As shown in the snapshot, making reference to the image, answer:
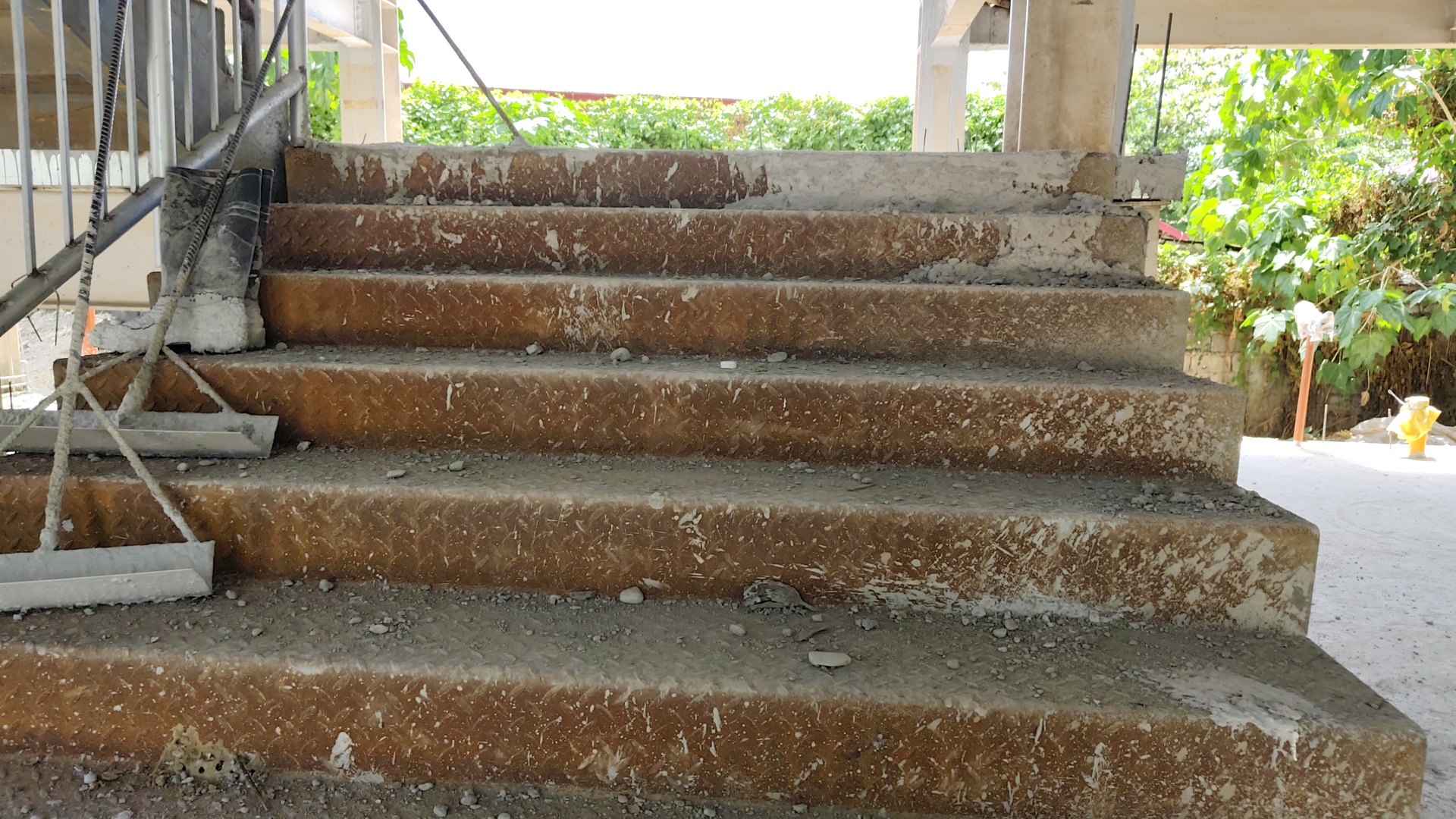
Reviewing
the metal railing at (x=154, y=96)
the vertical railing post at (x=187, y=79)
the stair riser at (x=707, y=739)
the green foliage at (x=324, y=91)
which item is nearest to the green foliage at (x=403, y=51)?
the green foliage at (x=324, y=91)

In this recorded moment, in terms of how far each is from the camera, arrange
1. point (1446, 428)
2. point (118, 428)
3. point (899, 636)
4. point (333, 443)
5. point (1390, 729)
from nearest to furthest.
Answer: point (1390, 729), point (899, 636), point (118, 428), point (333, 443), point (1446, 428)

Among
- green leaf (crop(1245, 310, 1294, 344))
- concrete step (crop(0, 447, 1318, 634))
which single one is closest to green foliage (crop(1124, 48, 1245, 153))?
green leaf (crop(1245, 310, 1294, 344))

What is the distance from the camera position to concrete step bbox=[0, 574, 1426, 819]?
1.12 m

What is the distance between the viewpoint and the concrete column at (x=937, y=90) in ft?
22.3

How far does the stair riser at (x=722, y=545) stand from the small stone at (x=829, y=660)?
0.19 metres

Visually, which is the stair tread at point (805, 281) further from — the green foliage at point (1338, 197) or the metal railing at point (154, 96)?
the green foliage at point (1338, 197)

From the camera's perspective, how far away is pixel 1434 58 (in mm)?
6504

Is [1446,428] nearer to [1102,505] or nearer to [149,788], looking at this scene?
[1102,505]

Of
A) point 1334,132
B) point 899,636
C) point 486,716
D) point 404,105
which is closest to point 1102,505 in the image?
point 899,636

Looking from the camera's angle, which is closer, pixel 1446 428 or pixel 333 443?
pixel 333 443

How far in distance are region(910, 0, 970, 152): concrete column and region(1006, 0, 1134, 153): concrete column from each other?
181 inches

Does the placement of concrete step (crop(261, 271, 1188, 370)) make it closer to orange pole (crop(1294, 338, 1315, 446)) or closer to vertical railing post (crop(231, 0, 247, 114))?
vertical railing post (crop(231, 0, 247, 114))

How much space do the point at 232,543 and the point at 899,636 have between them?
1.17m

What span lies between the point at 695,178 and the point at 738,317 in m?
0.58
